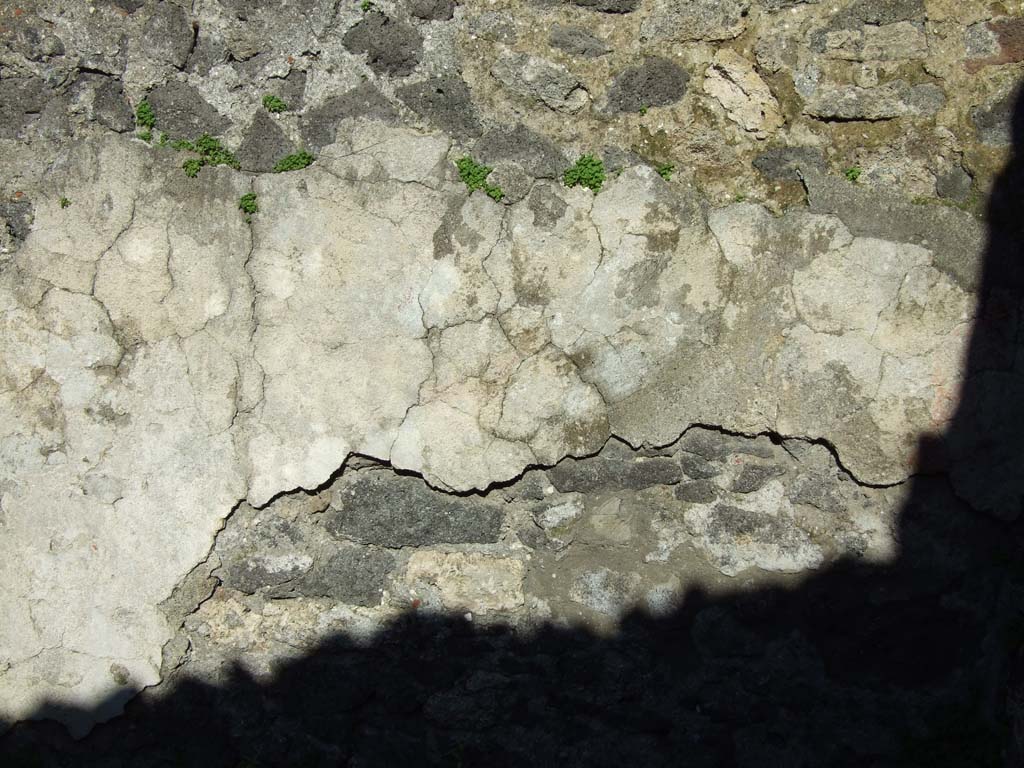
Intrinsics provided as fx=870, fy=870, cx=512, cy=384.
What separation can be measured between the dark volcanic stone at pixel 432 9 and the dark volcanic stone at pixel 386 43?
0.16ft

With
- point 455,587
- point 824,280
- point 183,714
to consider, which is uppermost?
point 824,280

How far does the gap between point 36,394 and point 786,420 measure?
2.23 metres

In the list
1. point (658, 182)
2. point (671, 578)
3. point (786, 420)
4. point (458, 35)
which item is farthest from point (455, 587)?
point (458, 35)

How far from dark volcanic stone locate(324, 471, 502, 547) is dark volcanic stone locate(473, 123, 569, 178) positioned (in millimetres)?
996

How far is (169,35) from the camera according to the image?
2498 millimetres

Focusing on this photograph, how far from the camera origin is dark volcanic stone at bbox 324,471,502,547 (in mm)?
2699

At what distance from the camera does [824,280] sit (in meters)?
2.46

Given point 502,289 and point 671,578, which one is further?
point 671,578

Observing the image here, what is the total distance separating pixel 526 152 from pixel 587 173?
188 millimetres

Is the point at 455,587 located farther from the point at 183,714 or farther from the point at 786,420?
the point at 786,420

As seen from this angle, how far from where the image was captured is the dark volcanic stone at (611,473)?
2641 mm

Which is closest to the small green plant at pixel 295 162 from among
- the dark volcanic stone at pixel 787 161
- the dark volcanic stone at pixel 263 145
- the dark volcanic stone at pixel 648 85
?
the dark volcanic stone at pixel 263 145

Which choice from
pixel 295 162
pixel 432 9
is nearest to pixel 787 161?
pixel 432 9

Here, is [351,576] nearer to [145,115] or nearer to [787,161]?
[145,115]
